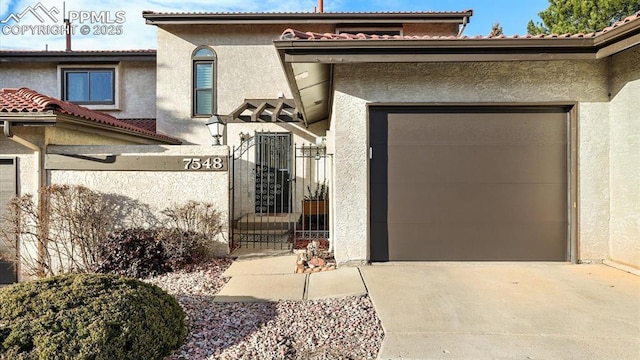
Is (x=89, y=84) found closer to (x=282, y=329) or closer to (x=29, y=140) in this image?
(x=29, y=140)

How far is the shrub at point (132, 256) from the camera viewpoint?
6.42 metres

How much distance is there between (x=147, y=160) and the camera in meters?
7.05

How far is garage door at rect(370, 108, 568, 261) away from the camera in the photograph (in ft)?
20.4

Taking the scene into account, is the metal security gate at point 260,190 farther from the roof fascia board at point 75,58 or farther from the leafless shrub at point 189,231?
the roof fascia board at point 75,58

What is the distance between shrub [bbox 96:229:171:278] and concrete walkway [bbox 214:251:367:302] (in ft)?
4.50

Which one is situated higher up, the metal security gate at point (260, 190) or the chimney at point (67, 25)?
the chimney at point (67, 25)

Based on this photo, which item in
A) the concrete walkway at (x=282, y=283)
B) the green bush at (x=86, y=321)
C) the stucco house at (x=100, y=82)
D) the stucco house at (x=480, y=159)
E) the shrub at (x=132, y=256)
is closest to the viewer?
the green bush at (x=86, y=321)

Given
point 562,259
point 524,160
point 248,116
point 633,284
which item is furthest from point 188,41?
point 633,284

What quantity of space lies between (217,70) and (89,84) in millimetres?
5361

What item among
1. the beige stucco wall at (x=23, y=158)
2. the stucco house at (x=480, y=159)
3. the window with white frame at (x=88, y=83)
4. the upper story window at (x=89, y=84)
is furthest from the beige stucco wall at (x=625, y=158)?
the window with white frame at (x=88, y=83)

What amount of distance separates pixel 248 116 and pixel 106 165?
522 cm

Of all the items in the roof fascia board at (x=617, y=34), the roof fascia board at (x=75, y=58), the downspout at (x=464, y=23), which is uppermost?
the downspout at (x=464, y=23)

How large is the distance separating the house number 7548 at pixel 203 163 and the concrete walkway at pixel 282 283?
1940 millimetres

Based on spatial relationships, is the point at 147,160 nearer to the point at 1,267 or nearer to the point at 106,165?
the point at 106,165
